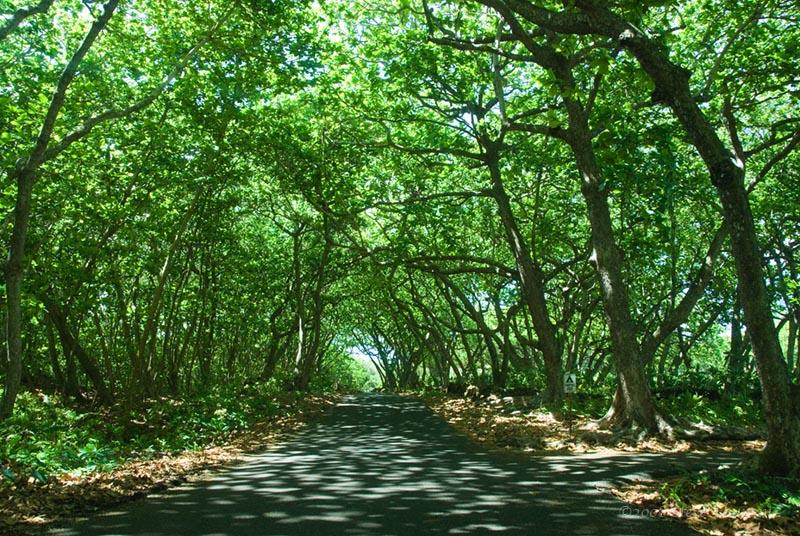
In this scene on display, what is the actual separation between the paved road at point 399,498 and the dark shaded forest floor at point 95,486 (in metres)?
0.32

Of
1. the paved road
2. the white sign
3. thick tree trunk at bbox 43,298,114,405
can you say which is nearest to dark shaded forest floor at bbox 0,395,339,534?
the paved road

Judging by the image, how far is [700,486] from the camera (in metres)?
6.07

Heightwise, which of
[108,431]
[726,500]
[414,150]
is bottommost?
[108,431]

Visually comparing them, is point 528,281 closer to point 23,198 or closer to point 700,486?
point 700,486

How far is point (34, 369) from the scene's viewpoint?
21.5m

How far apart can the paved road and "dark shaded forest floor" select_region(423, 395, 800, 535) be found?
0.34m

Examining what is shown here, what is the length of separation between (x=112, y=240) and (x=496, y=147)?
→ 9.37 meters

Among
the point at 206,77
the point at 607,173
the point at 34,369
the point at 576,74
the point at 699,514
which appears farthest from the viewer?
the point at 34,369

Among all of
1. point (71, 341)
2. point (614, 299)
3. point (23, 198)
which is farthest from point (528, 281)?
point (71, 341)

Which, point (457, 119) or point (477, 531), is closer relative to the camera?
point (477, 531)

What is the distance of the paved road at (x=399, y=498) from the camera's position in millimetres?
5070

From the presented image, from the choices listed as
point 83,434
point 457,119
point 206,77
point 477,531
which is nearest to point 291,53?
point 206,77

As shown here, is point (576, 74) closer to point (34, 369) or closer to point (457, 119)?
point (457, 119)

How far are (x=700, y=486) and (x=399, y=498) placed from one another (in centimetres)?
298
